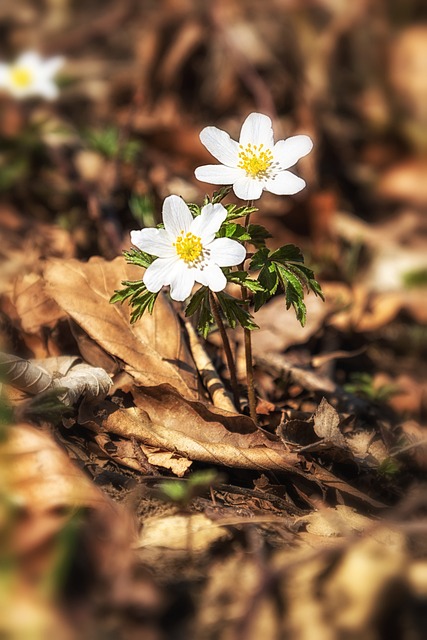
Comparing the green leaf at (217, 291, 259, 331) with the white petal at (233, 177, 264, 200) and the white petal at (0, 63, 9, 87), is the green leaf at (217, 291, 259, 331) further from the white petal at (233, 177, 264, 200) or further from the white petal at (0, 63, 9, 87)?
the white petal at (0, 63, 9, 87)

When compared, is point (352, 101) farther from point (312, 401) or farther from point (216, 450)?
point (216, 450)

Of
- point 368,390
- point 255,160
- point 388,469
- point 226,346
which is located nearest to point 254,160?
point 255,160

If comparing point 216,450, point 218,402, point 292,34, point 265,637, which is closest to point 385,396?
point 218,402

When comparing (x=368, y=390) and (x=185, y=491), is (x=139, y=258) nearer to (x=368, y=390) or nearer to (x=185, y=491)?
(x=185, y=491)

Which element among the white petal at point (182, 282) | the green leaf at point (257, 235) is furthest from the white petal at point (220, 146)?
the white petal at point (182, 282)

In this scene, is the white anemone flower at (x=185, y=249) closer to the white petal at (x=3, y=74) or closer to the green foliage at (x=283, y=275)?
the green foliage at (x=283, y=275)

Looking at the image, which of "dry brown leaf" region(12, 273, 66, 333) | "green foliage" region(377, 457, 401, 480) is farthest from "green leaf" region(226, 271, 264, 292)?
"dry brown leaf" region(12, 273, 66, 333)
